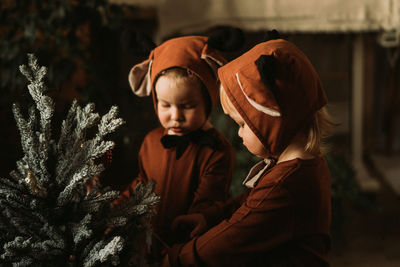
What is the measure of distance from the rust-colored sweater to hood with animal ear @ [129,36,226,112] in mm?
126

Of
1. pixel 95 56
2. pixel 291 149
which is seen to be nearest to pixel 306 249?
pixel 291 149

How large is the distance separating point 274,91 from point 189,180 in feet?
1.13

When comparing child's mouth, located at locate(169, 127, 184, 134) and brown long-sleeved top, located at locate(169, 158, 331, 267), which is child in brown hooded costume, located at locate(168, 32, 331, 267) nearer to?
brown long-sleeved top, located at locate(169, 158, 331, 267)

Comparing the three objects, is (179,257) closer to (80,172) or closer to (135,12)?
(80,172)

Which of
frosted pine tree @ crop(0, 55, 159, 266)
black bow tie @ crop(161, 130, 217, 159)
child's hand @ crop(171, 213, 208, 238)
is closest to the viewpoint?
frosted pine tree @ crop(0, 55, 159, 266)

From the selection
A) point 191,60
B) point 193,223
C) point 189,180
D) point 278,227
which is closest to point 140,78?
point 191,60

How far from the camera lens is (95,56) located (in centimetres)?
236

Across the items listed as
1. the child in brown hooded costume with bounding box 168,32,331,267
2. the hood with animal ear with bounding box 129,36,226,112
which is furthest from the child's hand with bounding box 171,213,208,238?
the hood with animal ear with bounding box 129,36,226,112

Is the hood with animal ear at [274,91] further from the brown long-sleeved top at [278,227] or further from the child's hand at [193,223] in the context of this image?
the child's hand at [193,223]

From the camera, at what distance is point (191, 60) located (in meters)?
0.98

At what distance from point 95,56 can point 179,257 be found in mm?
1678

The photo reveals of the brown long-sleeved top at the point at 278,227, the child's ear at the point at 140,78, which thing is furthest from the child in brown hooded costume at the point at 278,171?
the child's ear at the point at 140,78

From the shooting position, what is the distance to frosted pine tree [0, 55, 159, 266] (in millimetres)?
738

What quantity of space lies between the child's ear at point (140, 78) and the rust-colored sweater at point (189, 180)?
0.16 m
